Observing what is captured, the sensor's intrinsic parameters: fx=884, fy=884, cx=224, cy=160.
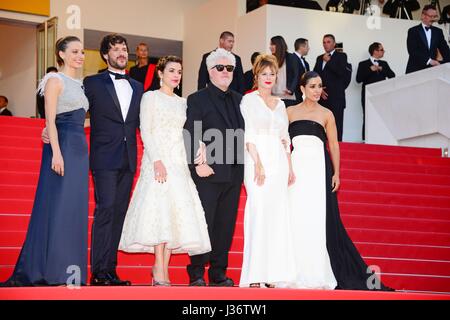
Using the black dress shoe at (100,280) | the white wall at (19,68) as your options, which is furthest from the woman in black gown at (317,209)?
the white wall at (19,68)

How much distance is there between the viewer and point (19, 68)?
18.0m

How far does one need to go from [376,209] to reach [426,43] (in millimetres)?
4070

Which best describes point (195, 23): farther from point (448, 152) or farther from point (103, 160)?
point (103, 160)

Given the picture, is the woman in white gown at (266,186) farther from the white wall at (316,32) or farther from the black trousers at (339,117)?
the white wall at (316,32)

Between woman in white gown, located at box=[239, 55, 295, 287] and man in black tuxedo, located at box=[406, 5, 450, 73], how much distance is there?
6403 millimetres

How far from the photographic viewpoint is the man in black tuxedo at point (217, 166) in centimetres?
614

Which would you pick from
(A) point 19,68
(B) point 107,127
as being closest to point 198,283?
(B) point 107,127

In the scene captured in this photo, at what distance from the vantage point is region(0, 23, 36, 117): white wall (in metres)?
17.3

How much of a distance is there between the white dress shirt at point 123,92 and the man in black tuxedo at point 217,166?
16.8 inches

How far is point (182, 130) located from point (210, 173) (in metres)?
0.38

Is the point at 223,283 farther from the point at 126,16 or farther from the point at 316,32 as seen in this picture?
the point at 126,16

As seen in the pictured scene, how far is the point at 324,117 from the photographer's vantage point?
6.87 meters

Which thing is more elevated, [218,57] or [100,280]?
[218,57]
